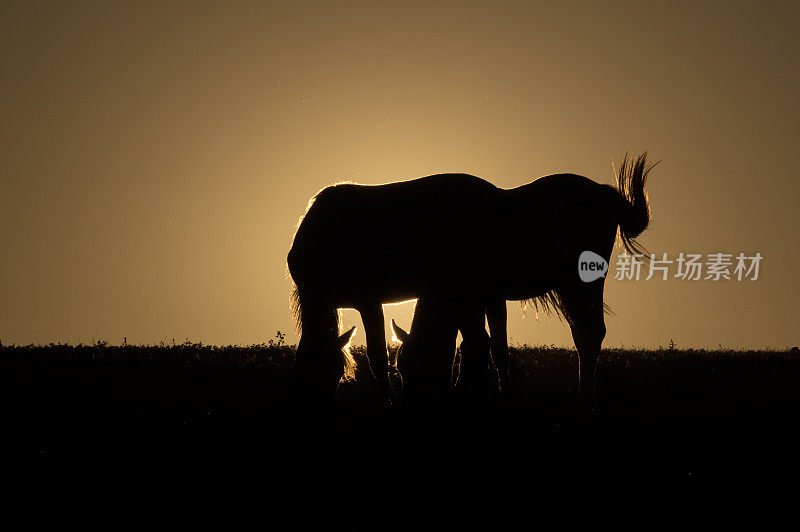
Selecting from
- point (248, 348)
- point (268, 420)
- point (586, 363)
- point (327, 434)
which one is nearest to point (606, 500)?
point (327, 434)

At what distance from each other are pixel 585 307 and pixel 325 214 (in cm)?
423

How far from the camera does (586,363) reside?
33.2 feet

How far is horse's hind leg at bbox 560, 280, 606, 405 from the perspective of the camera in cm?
1034

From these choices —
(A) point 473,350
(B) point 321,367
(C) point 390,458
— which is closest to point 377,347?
(C) point 390,458

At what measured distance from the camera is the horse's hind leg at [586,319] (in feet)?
33.9

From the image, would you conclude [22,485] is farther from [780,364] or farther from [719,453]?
[780,364]

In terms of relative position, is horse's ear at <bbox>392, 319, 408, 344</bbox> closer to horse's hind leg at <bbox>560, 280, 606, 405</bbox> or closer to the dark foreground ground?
the dark foreground ground

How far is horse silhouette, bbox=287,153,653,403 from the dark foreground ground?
73 centimetres

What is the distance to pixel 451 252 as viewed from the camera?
5.57m

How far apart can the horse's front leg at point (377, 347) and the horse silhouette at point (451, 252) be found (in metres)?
0.01

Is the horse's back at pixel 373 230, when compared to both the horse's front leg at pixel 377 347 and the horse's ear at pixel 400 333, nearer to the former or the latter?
the horse's front leg at pixel 377 347

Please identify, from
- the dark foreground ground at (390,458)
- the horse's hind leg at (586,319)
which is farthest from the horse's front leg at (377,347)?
the horse's hind leg at (586,319)

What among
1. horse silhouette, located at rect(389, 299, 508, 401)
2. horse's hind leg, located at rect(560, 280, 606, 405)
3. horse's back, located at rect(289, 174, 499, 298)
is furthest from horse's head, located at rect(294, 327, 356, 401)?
horse's hind leg, located at rect(560, 280, 606, 405)

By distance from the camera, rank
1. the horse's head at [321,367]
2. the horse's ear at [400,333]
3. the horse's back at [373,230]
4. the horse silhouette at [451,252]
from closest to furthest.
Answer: the horse's ear at [400,333] → the horse silhouette at [451,252] → the horse's head at [321,367] → the horse's back at [373,230]
